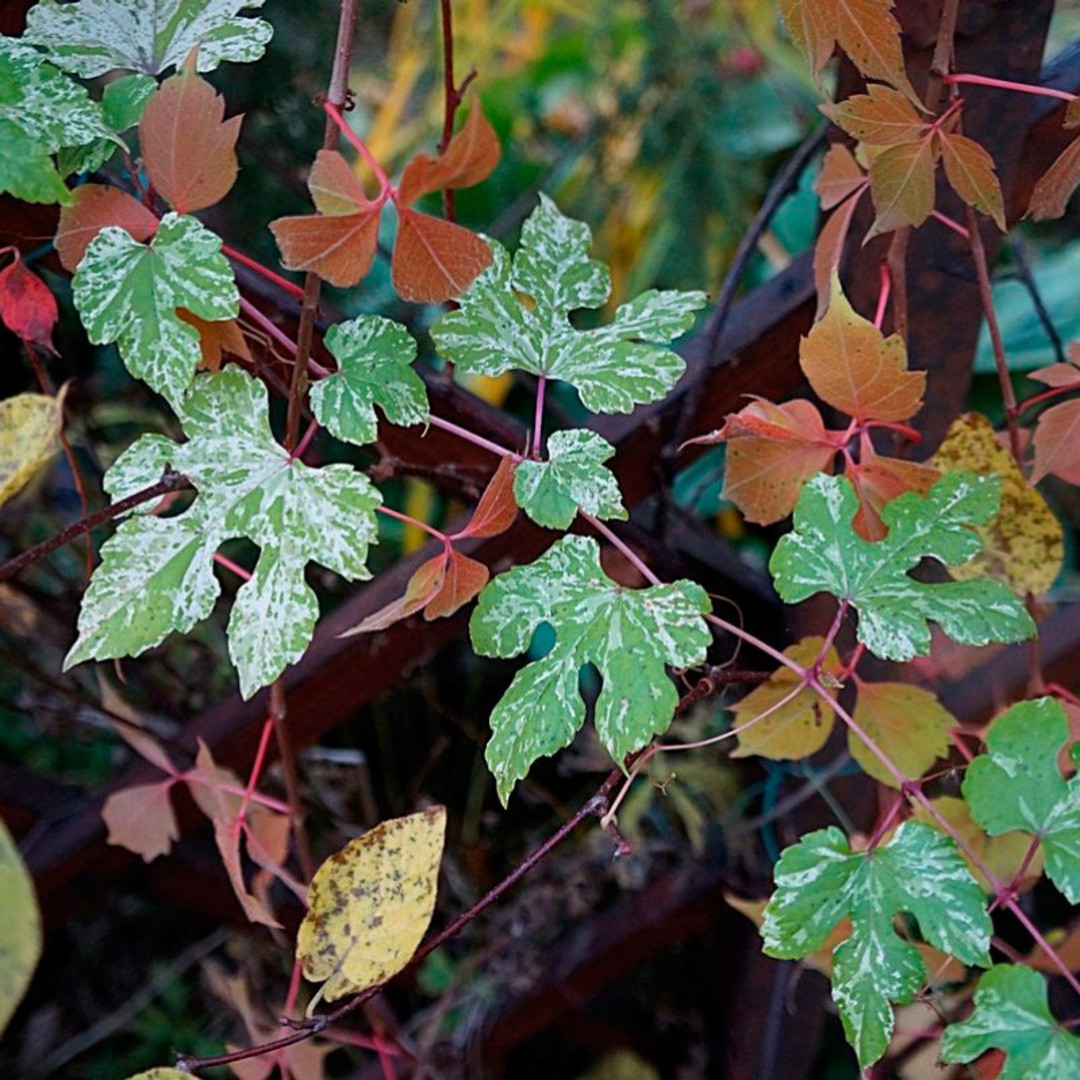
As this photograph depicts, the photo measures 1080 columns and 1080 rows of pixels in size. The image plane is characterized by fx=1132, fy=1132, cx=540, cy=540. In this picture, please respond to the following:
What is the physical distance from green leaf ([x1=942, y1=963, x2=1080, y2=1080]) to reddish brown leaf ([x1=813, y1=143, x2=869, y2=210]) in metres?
0.33

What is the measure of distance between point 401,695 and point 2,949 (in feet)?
2.68

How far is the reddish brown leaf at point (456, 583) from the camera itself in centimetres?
39

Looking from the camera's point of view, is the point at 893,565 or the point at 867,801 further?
the point at 867,801

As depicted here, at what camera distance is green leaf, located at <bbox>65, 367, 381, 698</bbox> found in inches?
13.4

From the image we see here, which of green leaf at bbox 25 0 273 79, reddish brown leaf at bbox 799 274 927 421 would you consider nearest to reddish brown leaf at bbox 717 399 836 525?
reddish brown leaf at bbox 799 274 927 421

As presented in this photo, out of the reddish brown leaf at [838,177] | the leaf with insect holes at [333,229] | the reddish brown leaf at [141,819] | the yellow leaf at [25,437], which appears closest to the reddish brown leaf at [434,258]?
the leaf with insect holes at [333,229]

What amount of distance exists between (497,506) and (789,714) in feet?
0.62

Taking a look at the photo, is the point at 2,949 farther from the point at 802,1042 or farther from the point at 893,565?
the point at 802,1042

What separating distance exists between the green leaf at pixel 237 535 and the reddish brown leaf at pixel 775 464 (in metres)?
0.18

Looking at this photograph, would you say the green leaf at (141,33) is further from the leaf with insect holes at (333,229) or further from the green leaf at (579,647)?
the green leaf at (579,647)

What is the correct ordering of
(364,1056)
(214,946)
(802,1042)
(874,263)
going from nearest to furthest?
(874,263), (802,1042), (364,1056), (214,946)

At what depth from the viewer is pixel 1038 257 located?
4.78 feet

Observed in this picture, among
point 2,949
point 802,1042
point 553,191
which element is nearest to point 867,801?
point 802,1042

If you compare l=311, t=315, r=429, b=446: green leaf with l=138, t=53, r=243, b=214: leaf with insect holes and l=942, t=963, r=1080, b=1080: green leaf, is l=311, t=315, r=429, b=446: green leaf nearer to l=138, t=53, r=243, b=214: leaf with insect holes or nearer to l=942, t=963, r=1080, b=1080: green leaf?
l=138, t=53, r=243, b=214: leaf with insect holes
